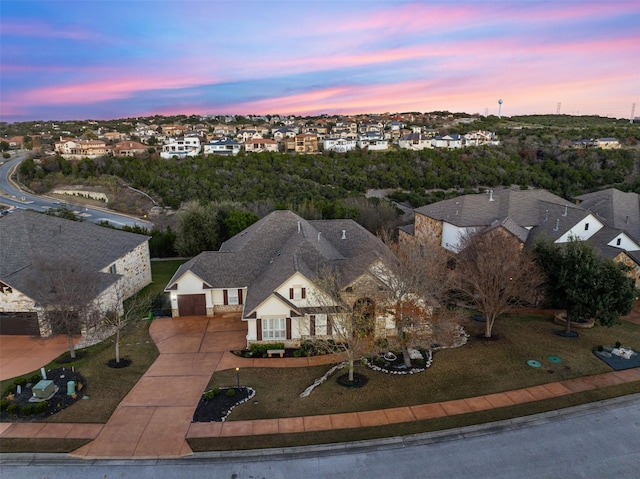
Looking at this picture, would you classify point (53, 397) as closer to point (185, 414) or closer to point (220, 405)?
point (185, 414)

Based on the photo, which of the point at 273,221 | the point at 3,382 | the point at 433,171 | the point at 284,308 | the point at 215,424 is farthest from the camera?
the point at 433,171

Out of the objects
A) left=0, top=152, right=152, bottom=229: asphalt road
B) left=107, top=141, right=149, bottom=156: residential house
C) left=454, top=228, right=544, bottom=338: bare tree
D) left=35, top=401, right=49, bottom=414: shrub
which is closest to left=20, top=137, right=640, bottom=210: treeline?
left=0, top=152, right=152, bottom=229: asphalt road

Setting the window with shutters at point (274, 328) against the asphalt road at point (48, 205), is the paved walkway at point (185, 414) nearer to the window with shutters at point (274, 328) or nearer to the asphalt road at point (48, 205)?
the window with shutters at point (274, 328)

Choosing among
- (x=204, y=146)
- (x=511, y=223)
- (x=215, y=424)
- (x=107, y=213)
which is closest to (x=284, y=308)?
(x=215, y=424)

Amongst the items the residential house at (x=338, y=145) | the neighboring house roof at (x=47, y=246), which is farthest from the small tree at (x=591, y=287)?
the residential house at (x=338, y=145)

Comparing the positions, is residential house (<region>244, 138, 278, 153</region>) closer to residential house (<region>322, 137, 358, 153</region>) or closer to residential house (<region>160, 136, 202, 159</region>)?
residential house (<region>160, 136, 202, 159</region>)

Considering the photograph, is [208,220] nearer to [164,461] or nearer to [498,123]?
[164,461]
